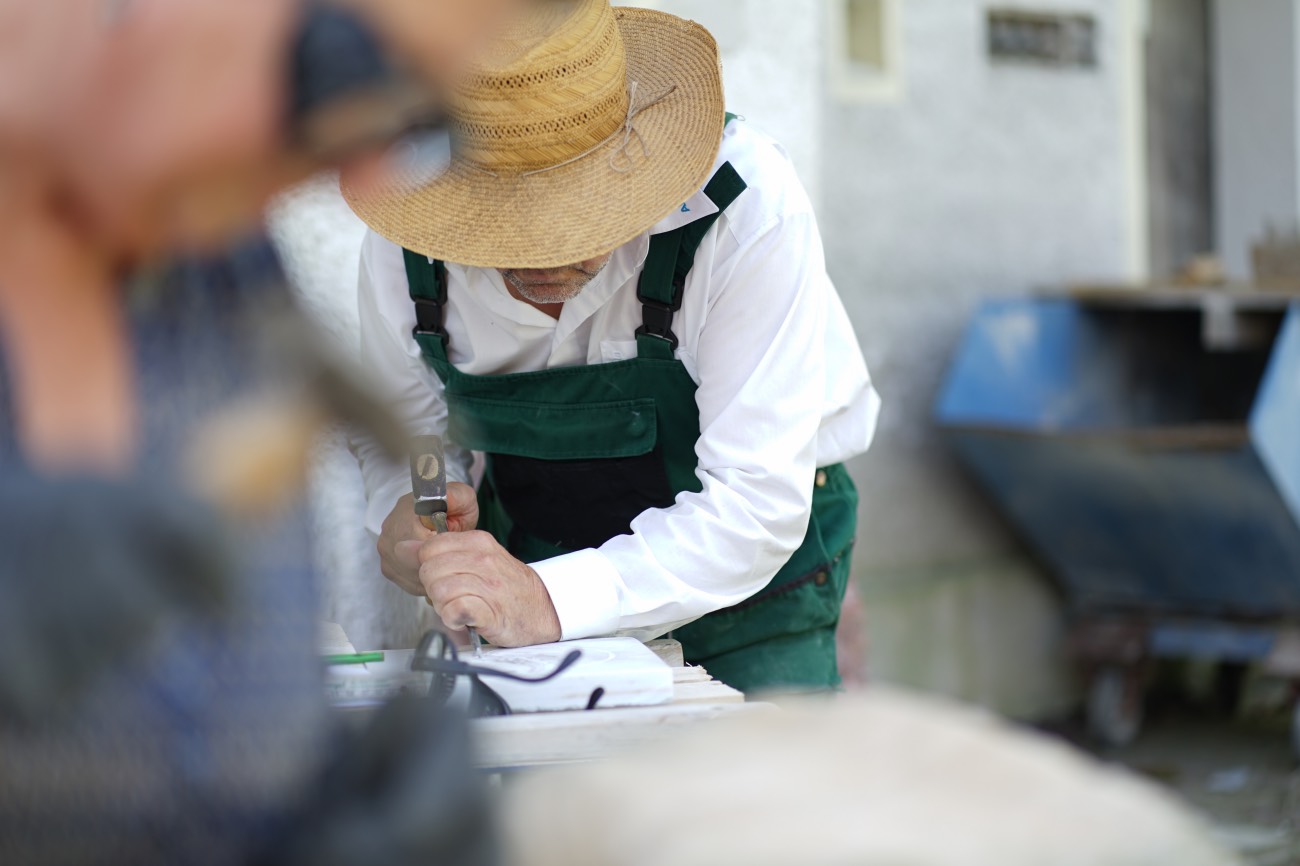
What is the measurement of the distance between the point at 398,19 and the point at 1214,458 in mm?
4084

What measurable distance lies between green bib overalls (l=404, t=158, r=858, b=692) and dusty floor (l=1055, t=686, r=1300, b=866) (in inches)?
86.9

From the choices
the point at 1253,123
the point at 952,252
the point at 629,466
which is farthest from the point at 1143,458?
the point at 629,466

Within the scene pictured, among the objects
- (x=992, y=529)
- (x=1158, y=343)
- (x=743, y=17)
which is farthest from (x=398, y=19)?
(x=1158, y=343)

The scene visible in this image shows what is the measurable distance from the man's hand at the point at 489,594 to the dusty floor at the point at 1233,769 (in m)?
2.77

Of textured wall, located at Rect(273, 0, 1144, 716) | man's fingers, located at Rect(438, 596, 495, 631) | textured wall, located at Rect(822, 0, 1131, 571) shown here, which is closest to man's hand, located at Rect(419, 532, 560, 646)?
man's fingers, located at Rect(438, 596, 495, 631)

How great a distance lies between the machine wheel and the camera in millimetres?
5008

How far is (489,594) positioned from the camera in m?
1.75

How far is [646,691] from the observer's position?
1.37 meters

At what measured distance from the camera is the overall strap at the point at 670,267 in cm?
197

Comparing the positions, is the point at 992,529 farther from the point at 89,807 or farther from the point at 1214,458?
the point at 89,807

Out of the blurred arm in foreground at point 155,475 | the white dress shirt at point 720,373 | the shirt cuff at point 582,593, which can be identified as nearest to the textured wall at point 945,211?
the white dress shirt at point 720,373

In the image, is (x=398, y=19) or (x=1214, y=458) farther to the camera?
(x=1214, y=458)

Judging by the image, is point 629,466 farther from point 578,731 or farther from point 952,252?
point 952,252

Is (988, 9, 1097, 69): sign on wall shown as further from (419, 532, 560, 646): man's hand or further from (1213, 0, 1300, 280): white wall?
(419, 532, 560, 646): man's hand
